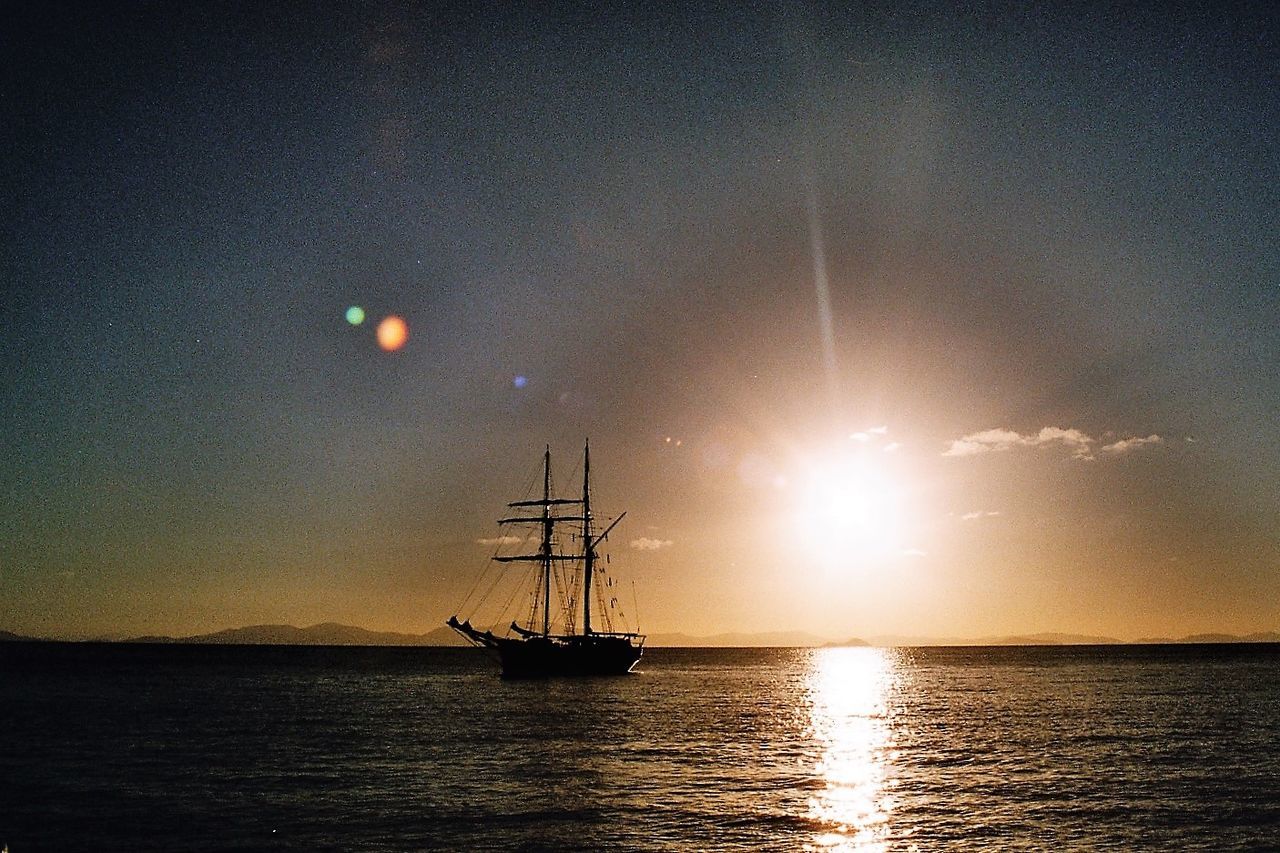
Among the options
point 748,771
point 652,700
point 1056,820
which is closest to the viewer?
point 1056,820

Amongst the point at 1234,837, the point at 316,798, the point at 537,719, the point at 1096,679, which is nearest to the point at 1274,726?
the point at 1234,837

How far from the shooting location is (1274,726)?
207 ft

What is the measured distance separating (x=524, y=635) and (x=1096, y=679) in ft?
244

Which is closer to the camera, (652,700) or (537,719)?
(537,719)

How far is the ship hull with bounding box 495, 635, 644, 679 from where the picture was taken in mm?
109438

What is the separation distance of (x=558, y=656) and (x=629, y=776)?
7173cm

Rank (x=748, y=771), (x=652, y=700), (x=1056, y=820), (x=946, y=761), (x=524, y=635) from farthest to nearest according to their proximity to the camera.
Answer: (x=524, y=635)
(x=652, y=700)
(x=946, y=761)
(x=748, y=771)
(x=1056, y=820)

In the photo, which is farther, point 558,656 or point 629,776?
point 558,656

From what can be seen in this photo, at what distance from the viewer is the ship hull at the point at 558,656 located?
109438 millimetres

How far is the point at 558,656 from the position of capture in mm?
109875

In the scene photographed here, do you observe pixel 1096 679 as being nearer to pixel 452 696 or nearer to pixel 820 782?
pixel 452 696

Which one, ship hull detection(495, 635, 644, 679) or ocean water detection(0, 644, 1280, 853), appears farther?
ship hull detection(495, 635, 644, 679)

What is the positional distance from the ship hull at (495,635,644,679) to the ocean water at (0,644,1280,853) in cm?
2873

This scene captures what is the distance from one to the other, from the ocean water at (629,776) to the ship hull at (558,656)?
28.7 m
